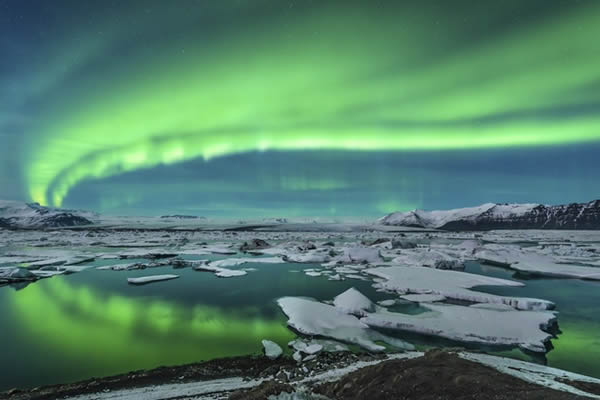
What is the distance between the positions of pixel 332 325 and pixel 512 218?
438ft

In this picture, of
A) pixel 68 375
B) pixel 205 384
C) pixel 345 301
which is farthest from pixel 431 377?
pixel 68 375

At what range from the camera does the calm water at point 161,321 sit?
25.9 ft

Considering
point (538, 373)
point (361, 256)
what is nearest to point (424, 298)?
point (538, 373)

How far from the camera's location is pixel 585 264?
23.4 m

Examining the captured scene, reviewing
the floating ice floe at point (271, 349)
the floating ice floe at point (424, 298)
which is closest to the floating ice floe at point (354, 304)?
the floating ice floe at point (424, 298)

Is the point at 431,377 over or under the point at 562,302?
over

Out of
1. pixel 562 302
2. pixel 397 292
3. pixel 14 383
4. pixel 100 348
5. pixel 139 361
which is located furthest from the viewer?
pixel 397 292

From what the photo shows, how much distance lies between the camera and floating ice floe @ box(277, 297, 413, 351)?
27.7 ft

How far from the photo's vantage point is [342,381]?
5.58 metres

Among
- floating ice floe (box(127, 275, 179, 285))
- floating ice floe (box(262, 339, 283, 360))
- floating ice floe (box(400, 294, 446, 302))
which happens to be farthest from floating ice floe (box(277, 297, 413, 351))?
floating ice floe (box(127, 275, 179, 285))

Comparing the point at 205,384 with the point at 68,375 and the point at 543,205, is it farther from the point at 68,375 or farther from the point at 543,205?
the point at 543,205

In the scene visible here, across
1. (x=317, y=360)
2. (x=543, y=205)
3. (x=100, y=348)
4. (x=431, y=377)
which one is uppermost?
(x=543, y=205)

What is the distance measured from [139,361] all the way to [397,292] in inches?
422

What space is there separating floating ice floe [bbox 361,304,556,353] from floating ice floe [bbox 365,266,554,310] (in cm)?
87
